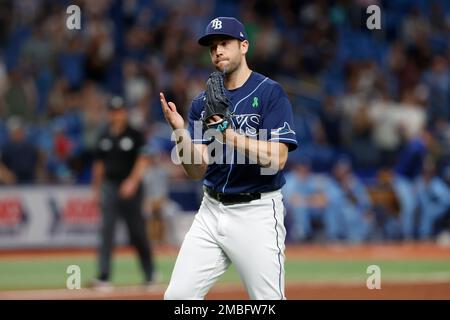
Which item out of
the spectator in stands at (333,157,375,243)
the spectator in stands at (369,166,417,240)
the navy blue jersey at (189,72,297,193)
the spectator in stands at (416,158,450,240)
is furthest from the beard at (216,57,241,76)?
the spectator in stands at (416,158,450,240)

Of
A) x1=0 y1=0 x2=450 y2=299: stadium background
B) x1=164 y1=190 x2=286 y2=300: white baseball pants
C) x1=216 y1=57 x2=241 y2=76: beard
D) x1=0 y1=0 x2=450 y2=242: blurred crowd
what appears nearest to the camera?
x1=164 y1=190 x2=286 y2=300: white baseball pants

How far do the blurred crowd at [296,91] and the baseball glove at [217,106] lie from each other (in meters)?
11.8

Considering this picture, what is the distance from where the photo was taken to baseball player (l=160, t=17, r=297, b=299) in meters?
7.06

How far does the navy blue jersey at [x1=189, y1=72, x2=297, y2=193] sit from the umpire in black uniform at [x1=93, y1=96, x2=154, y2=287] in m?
6.07

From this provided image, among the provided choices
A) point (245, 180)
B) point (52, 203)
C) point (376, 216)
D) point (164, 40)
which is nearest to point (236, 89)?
point (245, 180)

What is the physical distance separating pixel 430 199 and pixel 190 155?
13.4m

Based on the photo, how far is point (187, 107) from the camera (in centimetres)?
2073

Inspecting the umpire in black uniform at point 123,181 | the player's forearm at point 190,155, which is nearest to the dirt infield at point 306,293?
the umpire in black uniform at point 123,181

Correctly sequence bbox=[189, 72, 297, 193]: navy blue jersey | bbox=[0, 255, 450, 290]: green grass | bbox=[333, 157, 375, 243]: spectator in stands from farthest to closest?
bbox=[333, 157, 375, 243]: spectator in stands < bbox=[0, 255, 450, 290]: green grass < bbox=[189, 72, 297, 193]: navy blue jersey

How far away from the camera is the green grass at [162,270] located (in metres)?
14.1

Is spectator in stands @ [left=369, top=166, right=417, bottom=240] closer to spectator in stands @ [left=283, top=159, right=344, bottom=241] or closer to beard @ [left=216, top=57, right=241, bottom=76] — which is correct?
spectator in stands @ [left=283, top=159, right=344, bottom=241]

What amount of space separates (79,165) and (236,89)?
40.0 feet

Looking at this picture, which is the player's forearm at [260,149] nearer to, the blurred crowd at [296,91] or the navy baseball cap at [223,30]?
the navy baseball cap at [223,30]

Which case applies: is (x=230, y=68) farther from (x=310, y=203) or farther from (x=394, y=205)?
(x=394, y=205)
